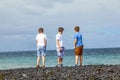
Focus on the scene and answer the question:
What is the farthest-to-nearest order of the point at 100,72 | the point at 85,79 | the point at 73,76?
the point at 100,72
the point at 73,76
the point at 85,79

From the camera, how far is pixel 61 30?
23344 mm

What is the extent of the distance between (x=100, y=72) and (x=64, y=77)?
2.38 meters

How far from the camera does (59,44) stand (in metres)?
23.6

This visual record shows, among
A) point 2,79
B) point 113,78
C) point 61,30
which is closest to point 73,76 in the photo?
point 113,78

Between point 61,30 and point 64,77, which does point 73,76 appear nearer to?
point 64,77

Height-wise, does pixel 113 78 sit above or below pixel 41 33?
below

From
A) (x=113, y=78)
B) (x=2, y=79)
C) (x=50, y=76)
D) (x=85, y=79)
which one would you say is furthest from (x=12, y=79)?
(x=113, y=78)

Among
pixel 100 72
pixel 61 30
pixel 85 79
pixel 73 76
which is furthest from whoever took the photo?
pixel 61 30

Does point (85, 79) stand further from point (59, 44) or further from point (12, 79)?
point (59, 44)

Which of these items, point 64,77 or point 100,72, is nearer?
point 64,77

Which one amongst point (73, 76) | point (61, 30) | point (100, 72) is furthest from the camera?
point (61, 30)

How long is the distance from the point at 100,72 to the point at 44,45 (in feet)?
17.3

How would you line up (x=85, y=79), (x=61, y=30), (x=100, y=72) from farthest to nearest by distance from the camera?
(x=61, y=30)
(x=100, y=72)
(x=85, y=79)

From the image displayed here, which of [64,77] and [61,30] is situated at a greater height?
[61,30]
